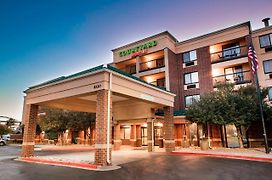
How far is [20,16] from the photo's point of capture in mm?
21016

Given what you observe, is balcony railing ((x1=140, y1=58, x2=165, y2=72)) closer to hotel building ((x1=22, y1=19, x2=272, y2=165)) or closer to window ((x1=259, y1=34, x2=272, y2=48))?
hotel building ((x1=22, y1=19, x2=272, y2=165))

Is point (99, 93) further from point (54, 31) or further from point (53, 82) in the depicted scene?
point (54, 31)

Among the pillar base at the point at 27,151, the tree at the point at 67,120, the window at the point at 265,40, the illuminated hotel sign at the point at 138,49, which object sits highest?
the illuminated hotel sign at the point at 138,49

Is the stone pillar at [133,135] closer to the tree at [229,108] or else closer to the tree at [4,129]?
the tree at [229,108]

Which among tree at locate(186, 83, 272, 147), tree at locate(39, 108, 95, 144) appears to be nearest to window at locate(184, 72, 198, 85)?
tree at locate(186, 83, 272, 147)

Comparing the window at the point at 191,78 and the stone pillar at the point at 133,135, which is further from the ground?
the window at the point at 191,78

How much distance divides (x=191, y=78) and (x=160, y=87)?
12876mm

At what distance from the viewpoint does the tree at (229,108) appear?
65.8ft

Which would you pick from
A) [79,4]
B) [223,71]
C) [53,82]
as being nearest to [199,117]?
[223,71]

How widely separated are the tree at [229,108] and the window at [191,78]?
767 centimetres

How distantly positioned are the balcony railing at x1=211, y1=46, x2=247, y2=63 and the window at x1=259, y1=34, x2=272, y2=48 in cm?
191

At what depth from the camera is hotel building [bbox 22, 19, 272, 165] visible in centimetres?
1300

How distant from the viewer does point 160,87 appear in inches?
722

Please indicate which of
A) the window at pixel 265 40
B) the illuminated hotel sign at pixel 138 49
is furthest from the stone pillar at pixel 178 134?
the window at pixel 265 40
